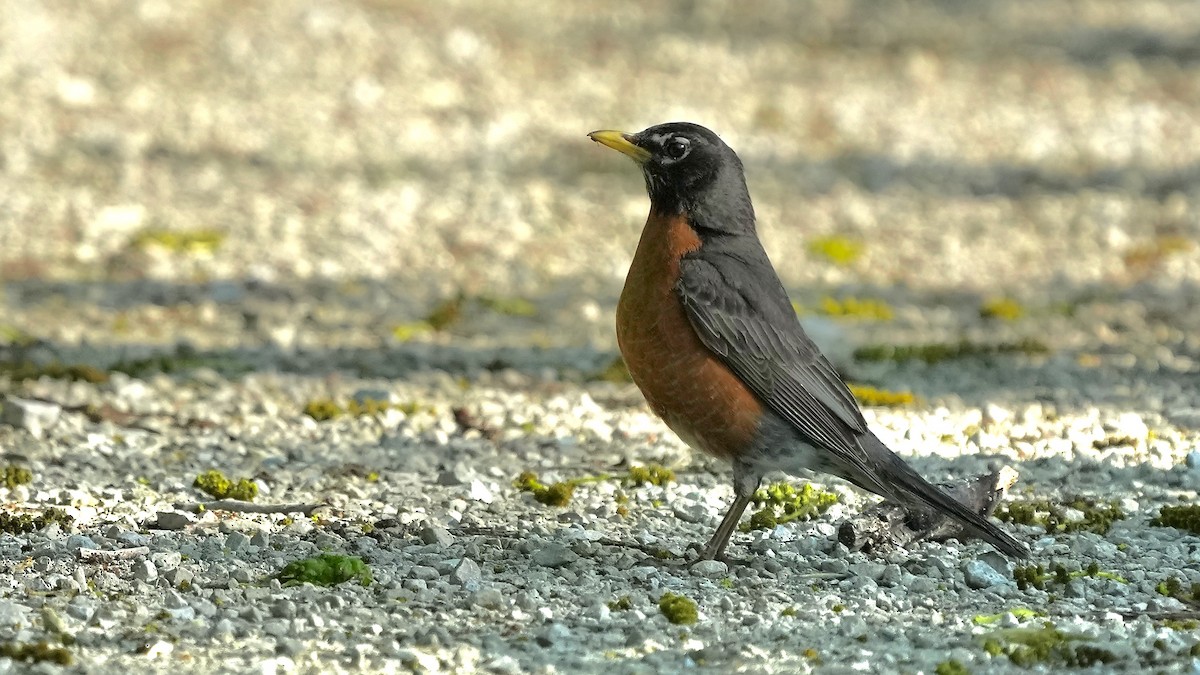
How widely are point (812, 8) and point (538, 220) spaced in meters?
8.85

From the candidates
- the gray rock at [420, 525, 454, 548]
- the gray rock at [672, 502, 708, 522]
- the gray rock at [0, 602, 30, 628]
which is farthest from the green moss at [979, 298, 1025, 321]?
the gray rock at [0, 602, 30, 628]

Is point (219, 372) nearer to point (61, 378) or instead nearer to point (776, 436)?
point (61, 378)

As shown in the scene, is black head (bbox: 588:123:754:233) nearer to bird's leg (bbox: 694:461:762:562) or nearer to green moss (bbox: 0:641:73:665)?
bird's leg (bbox: 694:461:762:562)

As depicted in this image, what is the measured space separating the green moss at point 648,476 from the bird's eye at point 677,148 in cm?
175

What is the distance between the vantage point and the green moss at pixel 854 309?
13.2 meters

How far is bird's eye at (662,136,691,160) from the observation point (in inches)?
301

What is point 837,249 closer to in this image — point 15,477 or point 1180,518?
point 1180,518

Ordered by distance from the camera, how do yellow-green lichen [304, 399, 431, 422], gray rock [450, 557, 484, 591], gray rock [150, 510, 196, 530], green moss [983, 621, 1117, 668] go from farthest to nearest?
yellow-green lichen [304, 399, 431, 422] → gray rock [150, 510, 196, 530] → gray rock [450, 557, 484, 591] → green moss [983, 621, 1117, 668]

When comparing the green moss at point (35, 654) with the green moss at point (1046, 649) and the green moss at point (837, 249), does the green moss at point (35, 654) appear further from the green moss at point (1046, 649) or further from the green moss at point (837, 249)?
the green moss at point (837, 249)

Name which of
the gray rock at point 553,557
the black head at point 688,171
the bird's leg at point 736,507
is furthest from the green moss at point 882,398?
the gray rock at point 553,557

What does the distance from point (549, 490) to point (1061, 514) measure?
2484mm

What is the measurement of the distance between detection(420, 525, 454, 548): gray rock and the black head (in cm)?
180

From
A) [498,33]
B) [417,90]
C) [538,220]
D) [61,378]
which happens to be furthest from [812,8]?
[61,378]

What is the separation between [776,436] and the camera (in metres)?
7.27
